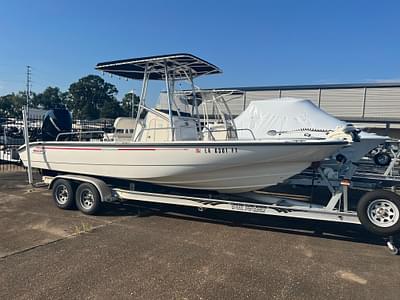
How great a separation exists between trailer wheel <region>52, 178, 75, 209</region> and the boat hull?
1.10 ft

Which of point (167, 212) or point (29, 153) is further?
point (29, 153)

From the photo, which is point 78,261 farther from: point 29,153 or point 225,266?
point 29,153

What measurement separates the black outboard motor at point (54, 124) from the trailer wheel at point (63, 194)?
1.37m

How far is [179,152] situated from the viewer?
201 inches

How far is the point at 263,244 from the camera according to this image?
449cm

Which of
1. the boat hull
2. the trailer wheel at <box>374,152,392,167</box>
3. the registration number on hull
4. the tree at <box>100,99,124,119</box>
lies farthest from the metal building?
the tree at <box>100,99,124,119</box>

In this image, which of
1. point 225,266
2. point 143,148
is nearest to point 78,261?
point 225,266

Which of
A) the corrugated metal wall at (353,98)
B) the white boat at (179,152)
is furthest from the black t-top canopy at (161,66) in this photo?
the corrugated metal wall at (353,98)

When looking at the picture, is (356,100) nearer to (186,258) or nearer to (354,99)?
(354,99)

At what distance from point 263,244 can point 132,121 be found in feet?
11.9

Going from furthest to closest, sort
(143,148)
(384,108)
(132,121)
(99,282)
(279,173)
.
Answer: (384,108), (132,121), (143,148), (279,173), (99,282)

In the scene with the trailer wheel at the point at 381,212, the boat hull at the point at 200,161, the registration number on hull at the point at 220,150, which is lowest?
the trailer wheel at the point at 381,212

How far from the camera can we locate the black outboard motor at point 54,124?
706 centimetres

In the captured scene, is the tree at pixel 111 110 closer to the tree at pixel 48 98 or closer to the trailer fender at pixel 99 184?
the tree at pixel 48 98
